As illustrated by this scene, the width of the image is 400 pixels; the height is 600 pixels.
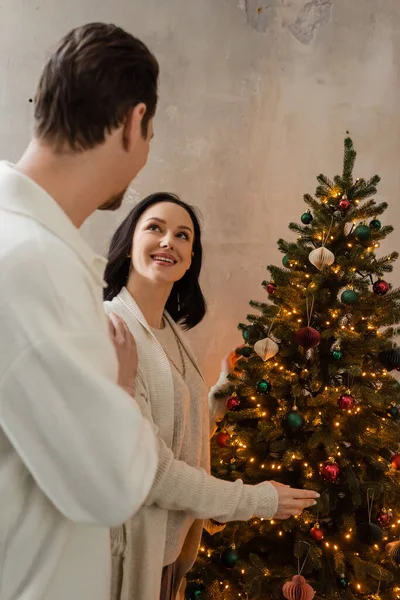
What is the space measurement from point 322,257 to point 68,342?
157 cm

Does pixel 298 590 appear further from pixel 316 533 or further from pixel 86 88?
pixel 86 88

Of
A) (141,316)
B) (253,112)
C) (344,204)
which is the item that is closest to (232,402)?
(141,316)

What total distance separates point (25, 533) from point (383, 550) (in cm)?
167

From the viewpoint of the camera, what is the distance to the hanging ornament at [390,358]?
2252 mm

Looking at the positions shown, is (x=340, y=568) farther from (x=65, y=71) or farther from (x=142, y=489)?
(x=65, y=71)

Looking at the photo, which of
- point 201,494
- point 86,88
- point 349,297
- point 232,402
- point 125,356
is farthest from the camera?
point 232,402

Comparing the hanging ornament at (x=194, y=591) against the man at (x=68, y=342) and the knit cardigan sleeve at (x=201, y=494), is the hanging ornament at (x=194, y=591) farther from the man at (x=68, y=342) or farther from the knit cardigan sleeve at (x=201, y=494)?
the man at (x=68, y=342)

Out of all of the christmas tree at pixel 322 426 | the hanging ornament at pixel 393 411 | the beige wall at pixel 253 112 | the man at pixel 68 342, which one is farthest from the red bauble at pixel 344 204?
the man at pixel 68 342

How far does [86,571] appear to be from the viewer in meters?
1.14

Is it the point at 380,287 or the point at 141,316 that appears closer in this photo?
the point at 141,316

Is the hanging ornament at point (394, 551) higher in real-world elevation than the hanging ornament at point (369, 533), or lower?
lower

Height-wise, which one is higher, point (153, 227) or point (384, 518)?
point (153, 227)

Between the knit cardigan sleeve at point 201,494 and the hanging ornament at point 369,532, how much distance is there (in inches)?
19.1

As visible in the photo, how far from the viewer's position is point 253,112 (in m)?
3.65
